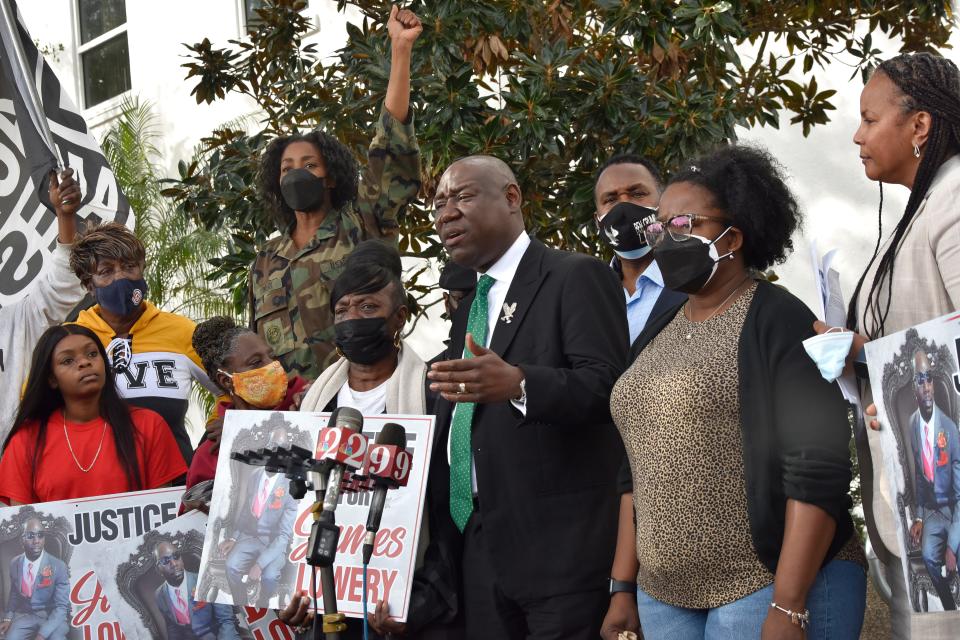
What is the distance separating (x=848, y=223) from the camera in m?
9.74

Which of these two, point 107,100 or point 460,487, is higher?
point 107,100

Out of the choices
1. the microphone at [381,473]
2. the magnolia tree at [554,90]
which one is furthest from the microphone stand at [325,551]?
the magnolia tree at [554,90]

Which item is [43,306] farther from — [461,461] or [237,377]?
[461,461]

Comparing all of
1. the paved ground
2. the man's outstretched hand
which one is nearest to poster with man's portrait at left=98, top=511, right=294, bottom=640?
the man's outstretched hand

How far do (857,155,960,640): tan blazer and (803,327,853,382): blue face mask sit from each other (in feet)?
0.53

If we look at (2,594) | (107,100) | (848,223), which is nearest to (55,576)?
(2,594)

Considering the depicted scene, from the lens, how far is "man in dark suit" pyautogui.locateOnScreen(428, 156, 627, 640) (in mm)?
4059

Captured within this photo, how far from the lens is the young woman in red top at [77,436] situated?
540 cm

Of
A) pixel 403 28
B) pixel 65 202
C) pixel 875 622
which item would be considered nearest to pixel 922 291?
pixel 403 28

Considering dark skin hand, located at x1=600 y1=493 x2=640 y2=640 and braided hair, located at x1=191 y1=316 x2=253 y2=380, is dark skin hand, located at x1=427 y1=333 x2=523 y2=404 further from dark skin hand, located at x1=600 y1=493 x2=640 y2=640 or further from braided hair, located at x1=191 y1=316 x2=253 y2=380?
braided hair, located at x1=191 y1=316 x2=253 y2=380

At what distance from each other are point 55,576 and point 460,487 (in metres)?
1.77

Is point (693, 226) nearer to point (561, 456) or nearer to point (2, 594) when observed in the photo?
point (561, 456)

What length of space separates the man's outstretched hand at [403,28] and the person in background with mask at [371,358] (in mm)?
1045

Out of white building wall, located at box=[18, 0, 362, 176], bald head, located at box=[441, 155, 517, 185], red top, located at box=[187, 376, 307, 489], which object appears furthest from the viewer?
white building wall, located at box=[18, 0, 362, 176]
